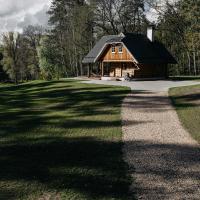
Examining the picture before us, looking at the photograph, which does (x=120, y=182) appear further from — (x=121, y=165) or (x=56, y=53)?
(x=56, y=53)

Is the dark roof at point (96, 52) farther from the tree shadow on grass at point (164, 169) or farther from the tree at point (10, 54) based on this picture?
the tree shadow on grass at point (164, 169)

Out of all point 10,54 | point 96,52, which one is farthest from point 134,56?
point 10,54

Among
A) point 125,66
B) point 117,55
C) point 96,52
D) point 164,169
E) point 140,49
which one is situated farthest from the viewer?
point 96,52

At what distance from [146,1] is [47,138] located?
5073cm

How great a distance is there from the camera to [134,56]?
46219 mm

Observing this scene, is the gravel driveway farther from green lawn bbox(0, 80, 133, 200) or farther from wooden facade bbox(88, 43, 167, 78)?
wooden facade bbox(88, 43, 167, 78)

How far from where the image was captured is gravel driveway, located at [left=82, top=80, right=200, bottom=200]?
37.4ft

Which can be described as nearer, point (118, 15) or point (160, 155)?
point (160, 155)

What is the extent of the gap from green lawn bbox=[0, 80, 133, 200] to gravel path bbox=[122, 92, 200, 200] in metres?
0.51

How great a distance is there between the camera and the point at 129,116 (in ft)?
74.0

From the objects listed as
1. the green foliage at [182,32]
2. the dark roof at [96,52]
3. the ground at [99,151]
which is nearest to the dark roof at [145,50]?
the dark roof at [96,52]

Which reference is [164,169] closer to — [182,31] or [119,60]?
[119,60]

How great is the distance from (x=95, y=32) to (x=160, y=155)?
182 feet

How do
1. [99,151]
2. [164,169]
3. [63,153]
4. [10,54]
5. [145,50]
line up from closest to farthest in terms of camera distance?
[164,169] < [63,153] < [99,151] < [145,50] < [10,54]
